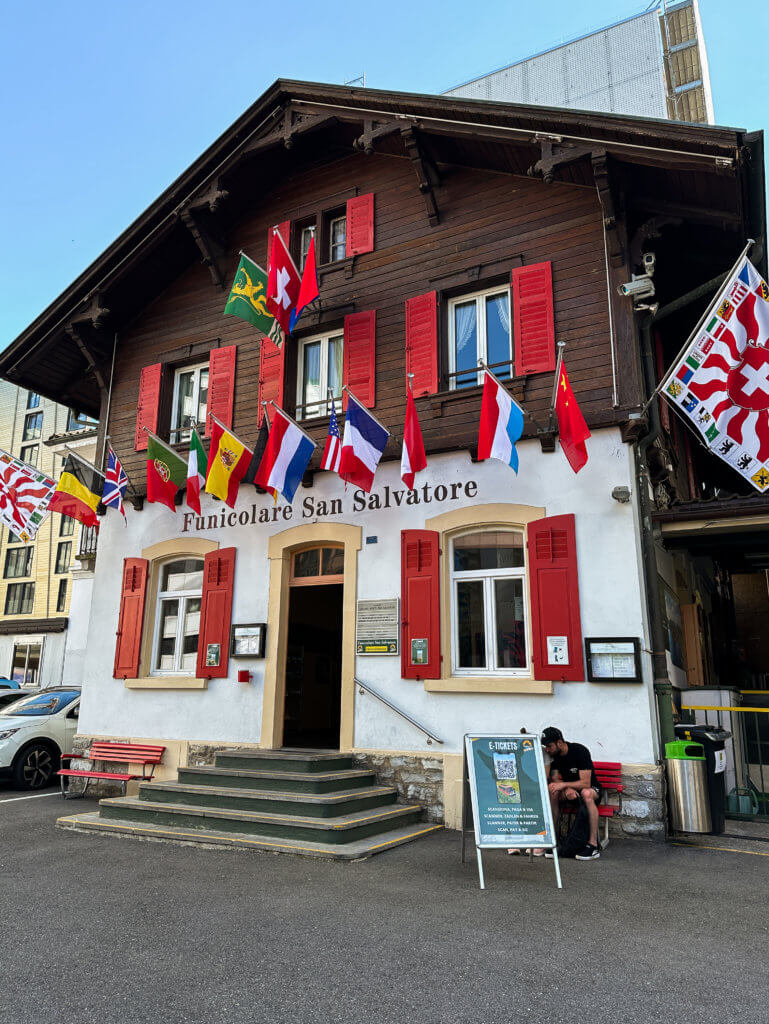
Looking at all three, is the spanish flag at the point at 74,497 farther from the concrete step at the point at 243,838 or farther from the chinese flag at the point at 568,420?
the chinese flag at the point at 568,420

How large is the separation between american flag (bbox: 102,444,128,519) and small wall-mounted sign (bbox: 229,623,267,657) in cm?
261

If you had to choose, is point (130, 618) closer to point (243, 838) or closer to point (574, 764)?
point (243, 838)

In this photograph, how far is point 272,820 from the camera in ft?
23.3

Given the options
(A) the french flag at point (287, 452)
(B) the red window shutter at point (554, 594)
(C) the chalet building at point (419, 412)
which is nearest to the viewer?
(B) the red window shutter at point (554, 594)

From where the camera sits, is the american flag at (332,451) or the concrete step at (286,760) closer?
the concrete step at (286,760)

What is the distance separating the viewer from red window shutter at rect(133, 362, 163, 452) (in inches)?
457

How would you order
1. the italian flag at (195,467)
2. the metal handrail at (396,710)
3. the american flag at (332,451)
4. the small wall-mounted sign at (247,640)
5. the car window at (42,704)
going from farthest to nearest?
the car window at (42,704) → the italian flag at (195,467) → the small wall-mounted sign at (247,640) → the american flag at (332,451) → the metal handrail at (396,710)

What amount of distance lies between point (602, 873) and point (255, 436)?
23.1ft

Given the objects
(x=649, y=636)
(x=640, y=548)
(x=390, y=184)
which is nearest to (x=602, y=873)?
(x=649, y=636)

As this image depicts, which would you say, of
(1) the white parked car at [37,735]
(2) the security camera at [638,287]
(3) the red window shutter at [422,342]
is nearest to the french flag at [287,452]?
(3) the red window shutter at [422,342]

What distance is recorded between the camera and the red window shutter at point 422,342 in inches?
367

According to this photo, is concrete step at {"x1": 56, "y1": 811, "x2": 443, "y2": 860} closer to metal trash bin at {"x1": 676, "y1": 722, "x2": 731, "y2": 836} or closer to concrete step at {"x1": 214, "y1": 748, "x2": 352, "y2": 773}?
concrete step at {"x1": 214, "y1": 748, "x2": 352, "y2": 773}

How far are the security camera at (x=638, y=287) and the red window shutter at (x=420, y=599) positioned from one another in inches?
135

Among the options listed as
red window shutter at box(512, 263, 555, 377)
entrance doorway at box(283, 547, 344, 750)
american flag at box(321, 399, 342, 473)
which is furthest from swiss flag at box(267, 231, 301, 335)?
entrance doorway at box(283, 547, 344, 750)
